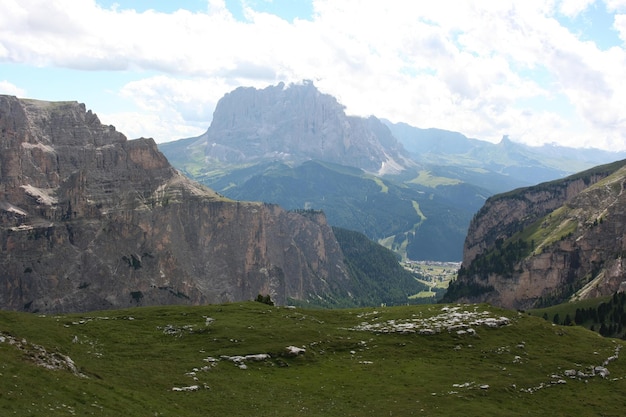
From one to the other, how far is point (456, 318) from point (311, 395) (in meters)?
46.7

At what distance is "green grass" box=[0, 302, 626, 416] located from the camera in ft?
207

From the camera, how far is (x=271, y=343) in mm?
97812

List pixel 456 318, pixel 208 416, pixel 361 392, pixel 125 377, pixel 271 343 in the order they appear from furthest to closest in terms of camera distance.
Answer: pixel 456 318
pixel 271 343
pixel 361 392
pixel 125 377
pixel 208 416

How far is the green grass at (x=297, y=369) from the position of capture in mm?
63188

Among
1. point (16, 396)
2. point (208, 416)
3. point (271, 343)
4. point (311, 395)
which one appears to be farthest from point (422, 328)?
point (16, 396)

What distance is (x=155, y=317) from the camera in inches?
4587

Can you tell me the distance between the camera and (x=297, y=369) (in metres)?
89.3

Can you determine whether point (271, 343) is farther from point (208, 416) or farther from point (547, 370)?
point (547, 370)

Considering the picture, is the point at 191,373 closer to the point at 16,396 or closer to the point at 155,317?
the point at 16,396

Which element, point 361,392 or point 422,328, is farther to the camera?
point 422,328

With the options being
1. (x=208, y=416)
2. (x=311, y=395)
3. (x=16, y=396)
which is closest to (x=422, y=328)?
(x=311, y=395)

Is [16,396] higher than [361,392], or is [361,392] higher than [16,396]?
[16,396]

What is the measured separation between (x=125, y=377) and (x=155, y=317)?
42.6 metres

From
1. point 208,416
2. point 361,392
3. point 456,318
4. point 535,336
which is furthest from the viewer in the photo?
point 456,318
